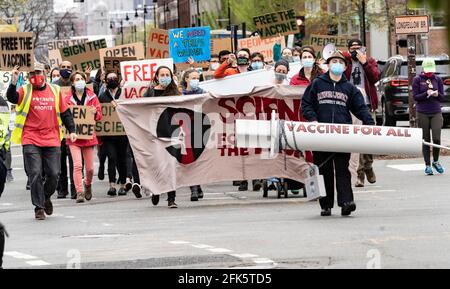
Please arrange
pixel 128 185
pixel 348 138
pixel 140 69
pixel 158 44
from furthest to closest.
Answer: pixel 158 44 < pixel 140 69 < pixel 128 185 < pixel 348 138

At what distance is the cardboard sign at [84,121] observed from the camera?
62.1 ft

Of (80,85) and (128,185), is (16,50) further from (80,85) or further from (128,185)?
(128,185)

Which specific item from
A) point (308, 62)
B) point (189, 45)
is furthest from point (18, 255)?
point (189, 45)

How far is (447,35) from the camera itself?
14.0 ft

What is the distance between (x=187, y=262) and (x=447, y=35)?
6353 millimetres

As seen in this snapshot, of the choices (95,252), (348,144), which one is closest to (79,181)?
(348,144)

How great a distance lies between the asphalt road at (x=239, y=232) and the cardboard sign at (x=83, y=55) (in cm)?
796

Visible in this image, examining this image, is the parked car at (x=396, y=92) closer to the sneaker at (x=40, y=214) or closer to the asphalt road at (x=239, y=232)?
the asphalt road at (x=239, y=232)

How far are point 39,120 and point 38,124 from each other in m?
0.05

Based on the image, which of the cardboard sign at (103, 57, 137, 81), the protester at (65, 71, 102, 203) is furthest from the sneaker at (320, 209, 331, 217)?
the cardboard sign at (103, 57, 137, 81)

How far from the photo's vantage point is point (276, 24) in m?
29.2

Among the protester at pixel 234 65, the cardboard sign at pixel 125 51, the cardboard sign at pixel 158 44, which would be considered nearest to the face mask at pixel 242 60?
the protester at pixel 234 65

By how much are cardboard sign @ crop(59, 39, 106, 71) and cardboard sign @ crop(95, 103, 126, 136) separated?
7.09 meters

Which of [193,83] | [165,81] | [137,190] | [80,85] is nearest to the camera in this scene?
[165,81]
